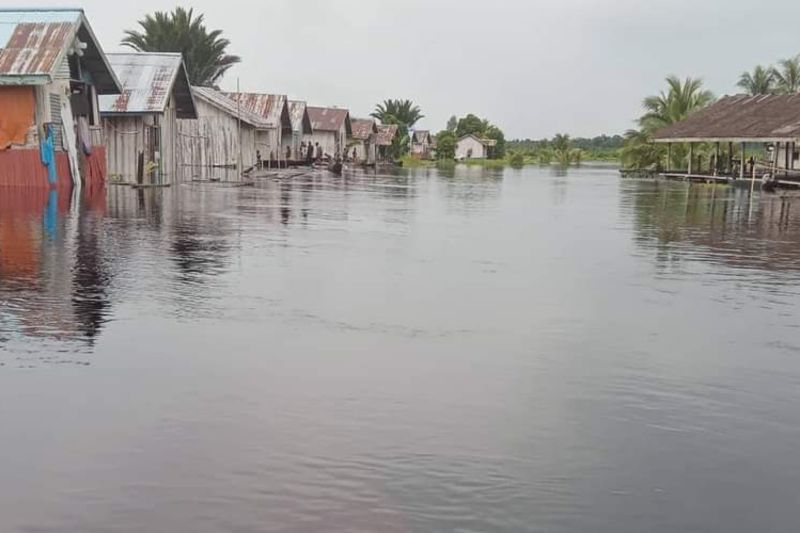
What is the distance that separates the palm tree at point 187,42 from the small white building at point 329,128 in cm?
844

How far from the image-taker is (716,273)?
12242 millimetres

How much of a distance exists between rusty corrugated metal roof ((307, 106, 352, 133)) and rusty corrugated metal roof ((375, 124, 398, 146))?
39.3 ft

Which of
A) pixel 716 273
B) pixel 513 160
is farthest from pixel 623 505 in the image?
pixel 513 160

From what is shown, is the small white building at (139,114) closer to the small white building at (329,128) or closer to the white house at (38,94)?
the white house at (38,94)

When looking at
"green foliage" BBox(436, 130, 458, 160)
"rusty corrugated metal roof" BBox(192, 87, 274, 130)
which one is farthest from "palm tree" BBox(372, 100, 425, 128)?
"rusty corrugated metal roof" BBox(192, 87, 274, 130)

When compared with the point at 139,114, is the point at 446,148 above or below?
below

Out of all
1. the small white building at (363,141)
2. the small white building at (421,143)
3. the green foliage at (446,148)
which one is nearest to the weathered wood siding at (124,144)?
the small white building at (363,141)

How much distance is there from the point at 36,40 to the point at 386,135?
66.1 metres

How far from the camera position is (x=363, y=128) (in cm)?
8481

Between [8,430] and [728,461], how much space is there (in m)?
4.11

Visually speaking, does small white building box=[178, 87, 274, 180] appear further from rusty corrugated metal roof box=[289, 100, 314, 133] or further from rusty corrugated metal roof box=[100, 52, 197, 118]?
rusty corrugated metal roof box=[289, 100, 314, 133]

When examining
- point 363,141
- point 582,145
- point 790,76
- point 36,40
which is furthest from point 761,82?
point 582,145

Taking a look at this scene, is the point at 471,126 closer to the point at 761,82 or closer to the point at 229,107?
the point at 761,82

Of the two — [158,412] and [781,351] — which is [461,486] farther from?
[781,351]
